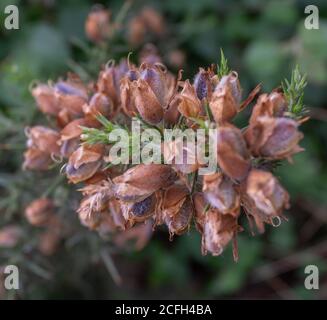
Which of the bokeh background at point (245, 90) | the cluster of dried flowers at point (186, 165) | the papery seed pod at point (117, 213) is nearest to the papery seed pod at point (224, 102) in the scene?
the cluster of dried flowers at point (186, 165)

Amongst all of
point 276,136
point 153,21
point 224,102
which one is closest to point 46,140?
point 224,102

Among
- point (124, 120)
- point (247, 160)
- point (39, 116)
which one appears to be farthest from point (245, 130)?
point (39, 116)

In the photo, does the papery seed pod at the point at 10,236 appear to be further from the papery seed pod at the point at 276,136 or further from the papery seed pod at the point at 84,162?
the papery seed pod at the point at 276,136

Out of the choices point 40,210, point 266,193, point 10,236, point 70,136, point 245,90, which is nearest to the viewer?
point 266,193

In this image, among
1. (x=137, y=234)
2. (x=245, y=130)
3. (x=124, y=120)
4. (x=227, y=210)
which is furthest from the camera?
(x=137, y=234)

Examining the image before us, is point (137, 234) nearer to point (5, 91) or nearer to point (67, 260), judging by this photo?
point (67, 260)

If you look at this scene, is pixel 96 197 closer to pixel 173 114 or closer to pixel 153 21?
pixel 173 114

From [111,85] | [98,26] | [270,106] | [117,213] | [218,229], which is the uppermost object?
[98,26]
